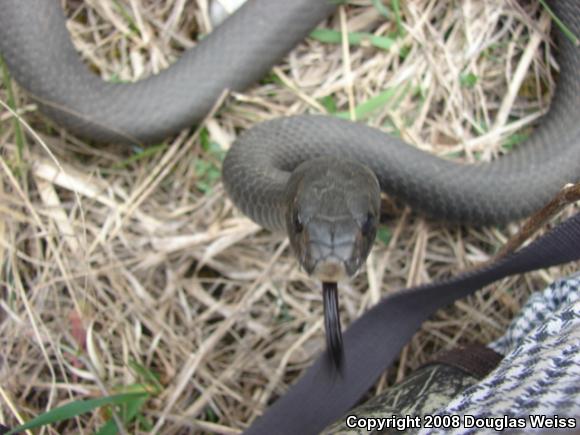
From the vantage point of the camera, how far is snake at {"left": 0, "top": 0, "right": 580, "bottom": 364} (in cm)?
234

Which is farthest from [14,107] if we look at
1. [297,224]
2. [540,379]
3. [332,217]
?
[540,379]

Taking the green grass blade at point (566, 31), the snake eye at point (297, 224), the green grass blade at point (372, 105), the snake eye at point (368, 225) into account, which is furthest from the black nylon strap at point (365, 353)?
the green grass blade at point (566, 31)

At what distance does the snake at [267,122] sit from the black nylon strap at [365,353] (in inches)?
17.3

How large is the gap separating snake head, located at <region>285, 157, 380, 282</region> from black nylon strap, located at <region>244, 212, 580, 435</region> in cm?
42

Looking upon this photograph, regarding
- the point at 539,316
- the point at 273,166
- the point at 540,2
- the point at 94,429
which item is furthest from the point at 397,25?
the point at 94,429

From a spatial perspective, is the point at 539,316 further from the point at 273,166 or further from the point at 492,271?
the point at 273,166

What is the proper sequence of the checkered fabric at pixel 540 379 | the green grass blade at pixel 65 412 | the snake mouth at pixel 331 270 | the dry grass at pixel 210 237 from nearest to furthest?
the checkered fabric at pixel 540 379
the snake mouth at pixel 331 270
the green grass blade at pixel 65 412
the dry grass at pixel 210 237

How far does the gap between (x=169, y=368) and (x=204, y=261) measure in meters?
0.45

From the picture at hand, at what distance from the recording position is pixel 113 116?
252 cm

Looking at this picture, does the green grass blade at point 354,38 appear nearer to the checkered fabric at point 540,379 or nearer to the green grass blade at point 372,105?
the green grass blade at point 372,105

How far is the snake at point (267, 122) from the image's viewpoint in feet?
7.68

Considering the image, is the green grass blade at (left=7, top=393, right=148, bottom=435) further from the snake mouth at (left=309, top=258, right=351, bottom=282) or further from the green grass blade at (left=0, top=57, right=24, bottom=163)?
the green grass blade at (left=0, top=57, right=24, bottom=163)

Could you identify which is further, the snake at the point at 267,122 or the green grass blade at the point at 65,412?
the snake at the point at 267,122

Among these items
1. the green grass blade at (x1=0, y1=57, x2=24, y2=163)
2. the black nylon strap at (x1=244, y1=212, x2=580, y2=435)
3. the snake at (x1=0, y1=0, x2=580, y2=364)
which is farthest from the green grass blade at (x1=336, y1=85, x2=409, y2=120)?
the green grass blade at (x1=0, y1=57, x2=24, y2=163)
